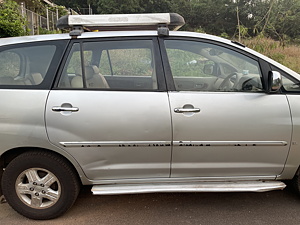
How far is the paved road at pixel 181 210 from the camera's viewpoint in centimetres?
246

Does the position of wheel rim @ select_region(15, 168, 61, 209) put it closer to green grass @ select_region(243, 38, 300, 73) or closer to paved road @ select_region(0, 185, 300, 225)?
paved road @ select_region(0, 185, 300, 225)

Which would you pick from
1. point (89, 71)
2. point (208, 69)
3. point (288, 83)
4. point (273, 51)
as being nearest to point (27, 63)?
point (89, 71)

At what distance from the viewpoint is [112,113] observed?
2.25 meters

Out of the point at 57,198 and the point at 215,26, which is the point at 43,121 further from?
the point at 215,26

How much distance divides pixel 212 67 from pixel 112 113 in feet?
3.71

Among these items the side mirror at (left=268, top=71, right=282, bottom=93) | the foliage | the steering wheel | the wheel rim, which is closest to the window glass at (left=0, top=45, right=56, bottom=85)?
the wheel rim

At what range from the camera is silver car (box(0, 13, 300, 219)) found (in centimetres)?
226

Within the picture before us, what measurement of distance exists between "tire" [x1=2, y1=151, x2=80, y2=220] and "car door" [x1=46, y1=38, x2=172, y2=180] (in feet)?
0.59

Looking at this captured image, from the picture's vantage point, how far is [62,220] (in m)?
2.48

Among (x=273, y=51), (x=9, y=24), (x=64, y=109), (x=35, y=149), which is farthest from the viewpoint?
(x=273, y=51)

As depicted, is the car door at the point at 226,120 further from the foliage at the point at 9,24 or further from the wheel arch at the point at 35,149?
the foliage at the point at 9,24

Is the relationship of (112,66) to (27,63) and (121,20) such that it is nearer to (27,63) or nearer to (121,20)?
(121,20)

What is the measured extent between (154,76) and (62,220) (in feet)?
5.34

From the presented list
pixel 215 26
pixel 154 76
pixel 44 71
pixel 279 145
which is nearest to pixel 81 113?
pixel 44 71
